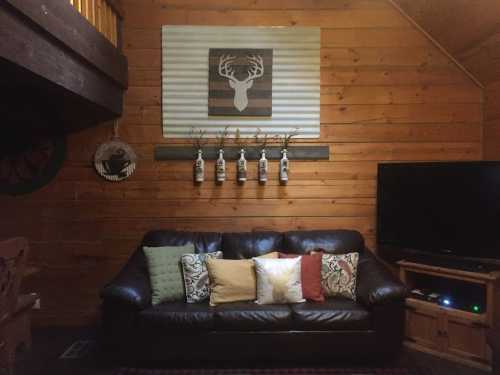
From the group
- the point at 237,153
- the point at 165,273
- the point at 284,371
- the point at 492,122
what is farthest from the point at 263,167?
the point at 492,122

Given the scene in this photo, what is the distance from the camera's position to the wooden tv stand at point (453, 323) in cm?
279

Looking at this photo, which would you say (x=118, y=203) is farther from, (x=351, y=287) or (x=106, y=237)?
(x=351, y=287)

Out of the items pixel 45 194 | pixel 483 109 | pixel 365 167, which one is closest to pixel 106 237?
pixel 45 194

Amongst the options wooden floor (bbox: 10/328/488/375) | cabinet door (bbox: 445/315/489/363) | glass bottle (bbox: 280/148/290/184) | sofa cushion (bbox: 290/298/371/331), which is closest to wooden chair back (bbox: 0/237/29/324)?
wooden floor (bbox: 10/328/488/375)

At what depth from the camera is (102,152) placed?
3.58 metres

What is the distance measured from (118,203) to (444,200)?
2.82m

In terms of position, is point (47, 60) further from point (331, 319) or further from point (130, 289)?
point (331, 319)

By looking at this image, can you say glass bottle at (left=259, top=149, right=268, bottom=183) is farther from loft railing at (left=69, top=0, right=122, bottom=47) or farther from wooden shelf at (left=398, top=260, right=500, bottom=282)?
loft railing at (left=69, top=0, right=122, bottom=47)

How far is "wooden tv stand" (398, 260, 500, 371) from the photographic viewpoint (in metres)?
2.79

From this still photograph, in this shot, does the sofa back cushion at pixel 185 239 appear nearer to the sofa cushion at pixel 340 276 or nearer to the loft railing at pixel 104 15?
the sofa cushion at pixel 340 276

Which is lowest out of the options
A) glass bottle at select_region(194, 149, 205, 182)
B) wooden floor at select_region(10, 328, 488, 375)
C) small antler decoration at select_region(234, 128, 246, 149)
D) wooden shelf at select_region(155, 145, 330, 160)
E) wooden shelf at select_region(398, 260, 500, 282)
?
wooden floor at select_region(10, 328, 488, 375)

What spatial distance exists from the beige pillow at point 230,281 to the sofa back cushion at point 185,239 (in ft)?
1.07

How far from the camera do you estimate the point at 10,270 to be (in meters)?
2.08

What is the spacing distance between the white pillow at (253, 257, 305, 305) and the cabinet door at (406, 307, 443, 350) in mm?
930
